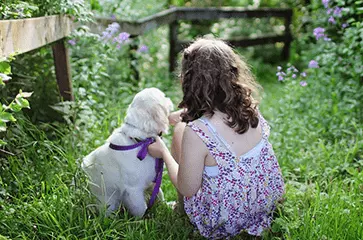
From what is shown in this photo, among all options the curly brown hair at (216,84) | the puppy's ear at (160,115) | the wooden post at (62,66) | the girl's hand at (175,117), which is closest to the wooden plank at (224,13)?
the wooden post at (62,66)

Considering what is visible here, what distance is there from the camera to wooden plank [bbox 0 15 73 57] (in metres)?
2.48

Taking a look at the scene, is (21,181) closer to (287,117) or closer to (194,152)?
(194,152)

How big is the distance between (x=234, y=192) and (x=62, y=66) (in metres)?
1.75

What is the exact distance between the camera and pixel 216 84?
252 centimetres

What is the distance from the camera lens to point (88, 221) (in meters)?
2.65

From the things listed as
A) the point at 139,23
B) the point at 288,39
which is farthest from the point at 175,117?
the point at 288,39

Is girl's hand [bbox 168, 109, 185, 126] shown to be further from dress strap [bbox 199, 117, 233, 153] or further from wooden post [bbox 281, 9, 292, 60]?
wooden post [bbox 281, 9, 292, 60]

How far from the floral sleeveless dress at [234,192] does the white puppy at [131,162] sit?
32cm

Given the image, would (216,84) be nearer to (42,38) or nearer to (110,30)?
(42,38)

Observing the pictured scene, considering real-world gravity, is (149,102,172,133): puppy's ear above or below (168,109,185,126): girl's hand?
above

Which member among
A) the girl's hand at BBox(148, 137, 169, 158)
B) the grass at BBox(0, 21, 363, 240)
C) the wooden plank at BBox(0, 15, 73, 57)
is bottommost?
the grass at BBox(0, 21, 363, 240)

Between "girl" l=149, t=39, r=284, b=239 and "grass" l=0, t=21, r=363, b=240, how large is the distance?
6.3 inches

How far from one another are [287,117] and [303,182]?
3.31 feet

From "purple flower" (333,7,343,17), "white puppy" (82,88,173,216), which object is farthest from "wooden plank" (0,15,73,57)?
"purple flower" (333,7,343,17)
